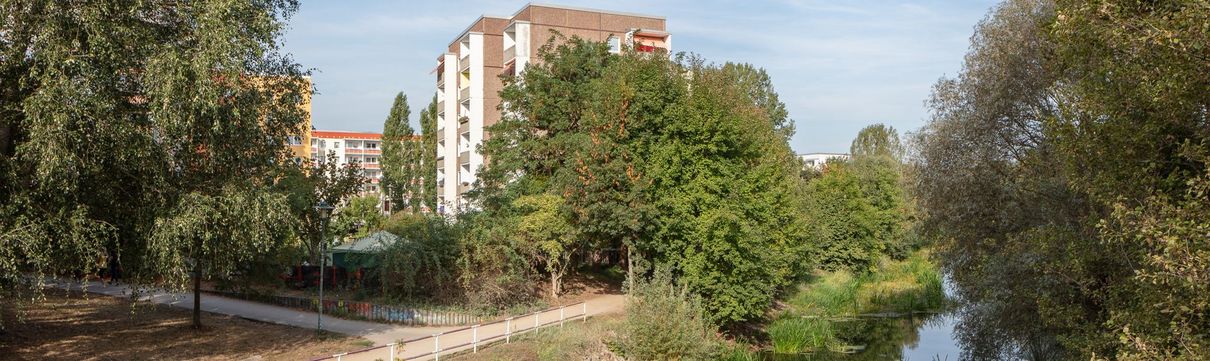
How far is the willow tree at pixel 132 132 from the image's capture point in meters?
16.1

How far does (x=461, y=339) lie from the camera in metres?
23.4

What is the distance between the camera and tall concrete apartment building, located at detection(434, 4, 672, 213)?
47438 mm

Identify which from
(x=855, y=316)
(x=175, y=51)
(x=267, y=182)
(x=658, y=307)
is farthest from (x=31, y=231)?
(x=855, y=316)

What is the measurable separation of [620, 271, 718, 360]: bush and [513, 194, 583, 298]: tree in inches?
309

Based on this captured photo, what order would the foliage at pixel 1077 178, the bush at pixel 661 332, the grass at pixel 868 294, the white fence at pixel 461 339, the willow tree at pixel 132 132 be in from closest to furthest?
1. the foliage at pixel 1077 178
2. the willow tree at pixel 132 132
3. the white fence at pixel 461 339
4. the bush at pixel 661 332
5. the grass at pixel 868 294

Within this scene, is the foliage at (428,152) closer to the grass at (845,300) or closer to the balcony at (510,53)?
the balcony at (510,53)

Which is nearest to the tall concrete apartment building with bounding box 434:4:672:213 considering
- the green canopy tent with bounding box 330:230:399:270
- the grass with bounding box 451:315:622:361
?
the green canopy tent with bounding box 330:230:399:270

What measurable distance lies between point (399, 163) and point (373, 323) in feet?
140

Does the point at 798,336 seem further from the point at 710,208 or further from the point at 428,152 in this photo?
the point at 428,152

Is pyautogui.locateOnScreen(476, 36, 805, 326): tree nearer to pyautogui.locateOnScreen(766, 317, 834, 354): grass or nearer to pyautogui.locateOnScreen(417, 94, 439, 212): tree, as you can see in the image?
pyautogui.locateOnScreen(766, 317, 834, 354): grass

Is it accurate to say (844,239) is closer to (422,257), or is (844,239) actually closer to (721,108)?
(721,108)

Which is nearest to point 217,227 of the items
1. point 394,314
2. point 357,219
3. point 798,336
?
point 394,314

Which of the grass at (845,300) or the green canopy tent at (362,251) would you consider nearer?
the green canopy tent at (362,251)

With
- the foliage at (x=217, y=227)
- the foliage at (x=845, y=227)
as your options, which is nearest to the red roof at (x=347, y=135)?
the foliage at (x=845, y=227)
